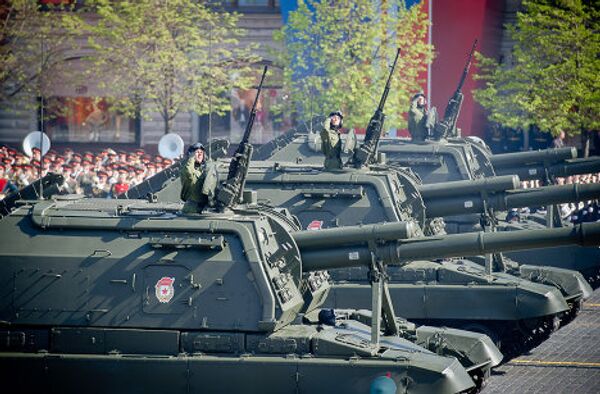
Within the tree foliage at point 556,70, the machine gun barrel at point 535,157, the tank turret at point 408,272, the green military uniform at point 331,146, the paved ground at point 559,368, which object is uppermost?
the tree foliage at point 556,70

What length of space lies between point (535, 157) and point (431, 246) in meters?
11.4

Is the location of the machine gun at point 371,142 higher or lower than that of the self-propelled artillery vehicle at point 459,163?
higher

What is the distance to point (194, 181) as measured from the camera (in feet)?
60.1

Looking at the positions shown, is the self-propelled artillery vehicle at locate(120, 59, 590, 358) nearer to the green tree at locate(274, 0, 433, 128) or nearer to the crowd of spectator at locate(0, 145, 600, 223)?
the crowd of spectator at locate(0, 145, 600, 223)

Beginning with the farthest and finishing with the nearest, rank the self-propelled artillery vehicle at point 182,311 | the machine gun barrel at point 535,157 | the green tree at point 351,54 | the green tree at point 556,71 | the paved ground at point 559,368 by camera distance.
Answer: the green tree at point 351,54
the green tree at point 556,71
the machine gun barrel at point 535,157
the paved ground at point 559,368
the self-propelled artillery vehicle at point 182,311

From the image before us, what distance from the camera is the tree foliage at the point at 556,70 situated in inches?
1612

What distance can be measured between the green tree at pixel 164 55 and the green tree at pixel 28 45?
96 centimetres

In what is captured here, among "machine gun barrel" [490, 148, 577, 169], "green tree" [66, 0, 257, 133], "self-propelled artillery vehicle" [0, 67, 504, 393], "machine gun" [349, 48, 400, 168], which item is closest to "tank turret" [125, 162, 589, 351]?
"machine gun" [349, 48, 400, 168]

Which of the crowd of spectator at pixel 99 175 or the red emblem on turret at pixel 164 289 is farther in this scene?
the crowd of spectator at pixel 99 175

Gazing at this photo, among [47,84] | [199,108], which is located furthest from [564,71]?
[47,84]

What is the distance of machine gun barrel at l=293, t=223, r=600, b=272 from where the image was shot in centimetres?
1755

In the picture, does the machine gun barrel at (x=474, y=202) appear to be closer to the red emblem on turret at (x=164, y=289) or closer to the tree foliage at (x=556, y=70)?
the red emblem on turret at (x=164, y=289)

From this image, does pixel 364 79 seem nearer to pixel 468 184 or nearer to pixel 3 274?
pixel 468 184

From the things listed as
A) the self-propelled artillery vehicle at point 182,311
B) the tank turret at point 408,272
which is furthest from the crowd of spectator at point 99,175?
the self-propelled artillery vehicle at point 182,311
